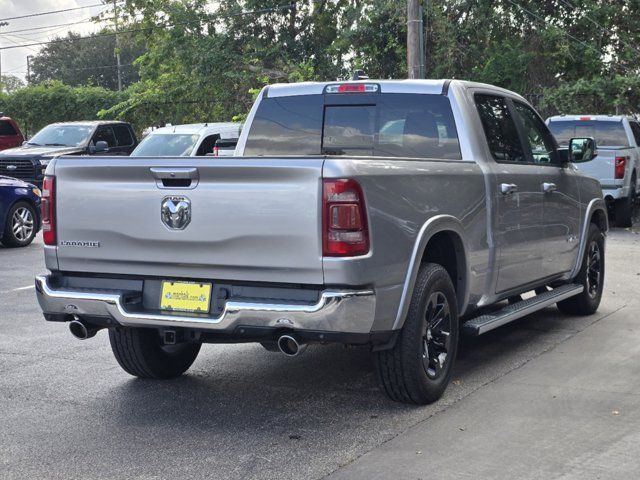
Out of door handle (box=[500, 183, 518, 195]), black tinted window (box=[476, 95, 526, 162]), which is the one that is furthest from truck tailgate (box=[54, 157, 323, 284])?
black tinted window (box=[476, 95, 526, 162])

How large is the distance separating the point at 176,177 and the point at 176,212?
0.19 metres

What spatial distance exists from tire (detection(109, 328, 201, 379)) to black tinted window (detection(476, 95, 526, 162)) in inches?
99.3

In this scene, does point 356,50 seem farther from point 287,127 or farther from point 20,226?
point 287,127

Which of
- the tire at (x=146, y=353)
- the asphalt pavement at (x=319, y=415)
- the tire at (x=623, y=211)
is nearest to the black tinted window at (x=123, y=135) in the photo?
the tire at (x=623, y=211)

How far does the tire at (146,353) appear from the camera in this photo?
6.40 metres

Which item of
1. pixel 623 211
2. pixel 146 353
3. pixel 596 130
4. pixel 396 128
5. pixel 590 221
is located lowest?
pixel 623 211

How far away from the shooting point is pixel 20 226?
14961mm

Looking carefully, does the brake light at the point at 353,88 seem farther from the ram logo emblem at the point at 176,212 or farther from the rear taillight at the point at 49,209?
the rear taillight at the point at 49,209

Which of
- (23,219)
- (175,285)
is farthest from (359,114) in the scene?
(23,219)

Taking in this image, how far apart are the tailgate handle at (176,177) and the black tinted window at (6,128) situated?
81.6ft

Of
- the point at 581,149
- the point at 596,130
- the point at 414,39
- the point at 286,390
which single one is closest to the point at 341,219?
the point at 286,390

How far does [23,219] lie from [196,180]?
1032 cm

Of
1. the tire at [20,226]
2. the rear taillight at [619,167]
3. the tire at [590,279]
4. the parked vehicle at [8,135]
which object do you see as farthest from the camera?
the parked vehicle at [8,135]

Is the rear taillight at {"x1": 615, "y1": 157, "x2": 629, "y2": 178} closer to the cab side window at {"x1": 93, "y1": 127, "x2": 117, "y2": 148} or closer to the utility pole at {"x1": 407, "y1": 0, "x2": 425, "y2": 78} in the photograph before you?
the utility pole at {"x1": 407, "y1": 0, "x2": 425, "y2": 78}
